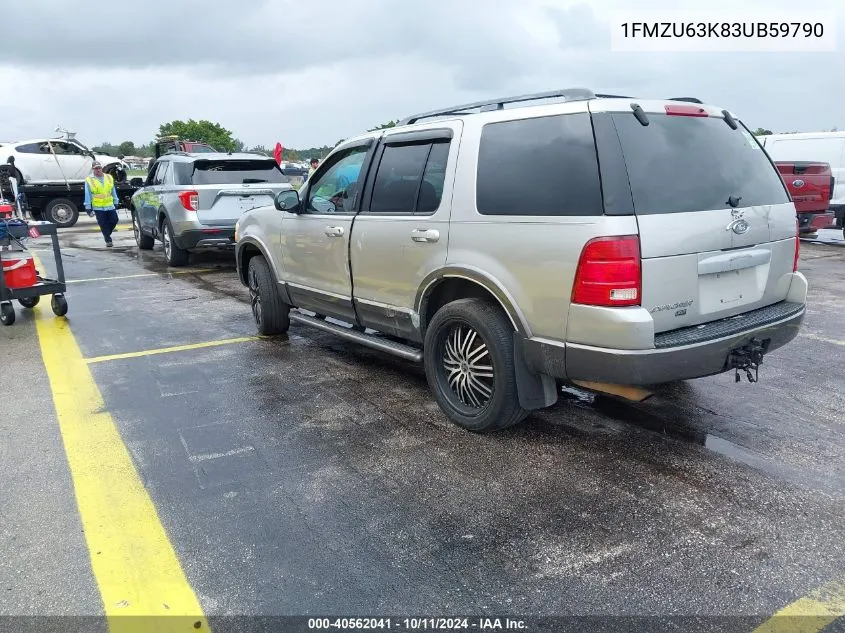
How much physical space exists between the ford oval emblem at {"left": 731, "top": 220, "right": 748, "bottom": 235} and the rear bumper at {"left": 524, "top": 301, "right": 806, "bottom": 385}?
0.48 metres

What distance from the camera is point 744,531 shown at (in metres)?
2.89

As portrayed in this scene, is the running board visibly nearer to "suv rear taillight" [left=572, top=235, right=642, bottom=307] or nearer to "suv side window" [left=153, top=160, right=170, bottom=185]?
"suv rear taillight" [left=572, top=235, right=642, bottom=307]

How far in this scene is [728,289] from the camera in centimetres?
353

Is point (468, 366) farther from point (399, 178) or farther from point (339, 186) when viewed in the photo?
point (339, 186)

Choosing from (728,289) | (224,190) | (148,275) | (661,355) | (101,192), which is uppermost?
(101,192)

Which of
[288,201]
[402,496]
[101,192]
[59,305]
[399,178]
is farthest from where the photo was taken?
[101,192]

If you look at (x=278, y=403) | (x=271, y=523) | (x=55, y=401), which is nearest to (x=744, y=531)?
(x=271, y=523)

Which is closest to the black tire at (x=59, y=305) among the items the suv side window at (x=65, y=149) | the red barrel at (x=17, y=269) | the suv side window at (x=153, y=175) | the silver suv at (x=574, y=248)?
the red barrel at (x=17, y=269)

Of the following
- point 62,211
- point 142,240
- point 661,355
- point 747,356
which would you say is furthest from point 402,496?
point 62,211

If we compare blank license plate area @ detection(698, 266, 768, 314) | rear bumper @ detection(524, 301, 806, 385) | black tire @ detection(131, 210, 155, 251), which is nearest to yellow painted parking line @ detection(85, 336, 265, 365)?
rear bumper @ detection(524, 301, 806, 385)

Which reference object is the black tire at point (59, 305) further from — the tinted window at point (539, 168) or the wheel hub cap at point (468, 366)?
the tinted window at point (539, 168)

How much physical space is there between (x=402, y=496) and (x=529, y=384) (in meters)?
0.98

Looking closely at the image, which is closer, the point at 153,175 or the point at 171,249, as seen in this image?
the point at 171,249

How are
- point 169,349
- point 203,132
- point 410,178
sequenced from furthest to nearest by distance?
point 203,132, point 169,349, point 410,178
